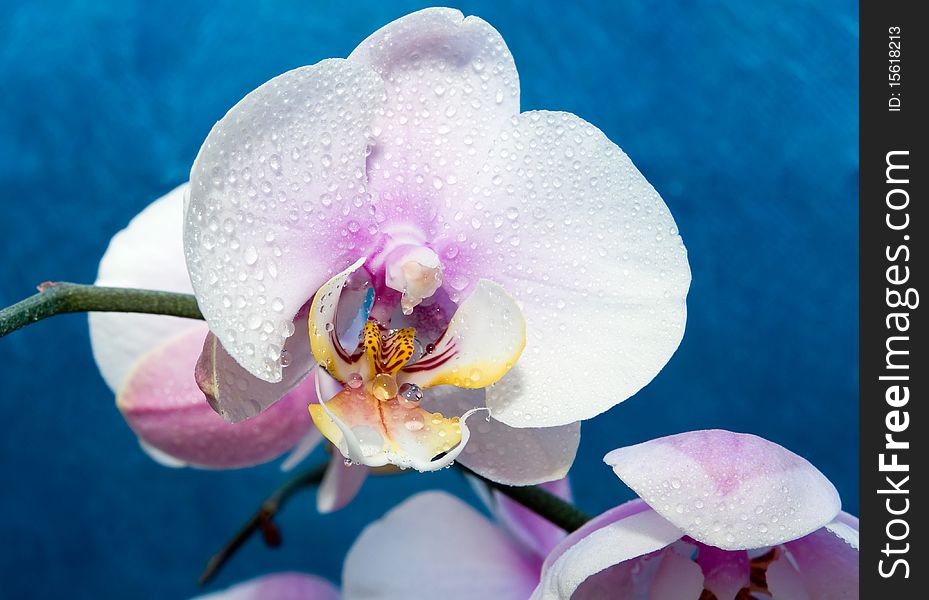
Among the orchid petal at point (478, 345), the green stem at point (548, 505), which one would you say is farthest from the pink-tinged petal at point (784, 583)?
the orchid petal at point (478, 345)

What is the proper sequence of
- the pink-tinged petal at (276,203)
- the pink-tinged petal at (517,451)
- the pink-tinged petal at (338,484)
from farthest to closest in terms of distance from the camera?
the pink-tinged petal at (338,484) → the pink-tinged petal at (517,451) → the pink-tinged petal at (276,203)

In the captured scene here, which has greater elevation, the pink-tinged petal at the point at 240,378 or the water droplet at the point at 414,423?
the pink-tinged petal at the point at 240,378

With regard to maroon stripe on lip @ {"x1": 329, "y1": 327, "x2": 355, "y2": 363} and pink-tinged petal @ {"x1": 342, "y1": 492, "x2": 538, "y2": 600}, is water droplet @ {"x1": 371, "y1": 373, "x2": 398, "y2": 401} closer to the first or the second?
maroon stripe on lip @ {"x1": 329, "y1": 327, "x2": 355, "y2": 363}

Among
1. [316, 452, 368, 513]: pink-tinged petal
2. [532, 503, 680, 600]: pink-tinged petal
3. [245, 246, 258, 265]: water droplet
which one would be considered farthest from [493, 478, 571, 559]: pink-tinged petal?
[245, 246, 258, 265]: water droplet

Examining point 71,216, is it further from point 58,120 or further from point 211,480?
point 211,480

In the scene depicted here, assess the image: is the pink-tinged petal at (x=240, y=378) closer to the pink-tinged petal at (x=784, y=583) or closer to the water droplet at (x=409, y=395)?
the water droplet at (x=409, y=395)

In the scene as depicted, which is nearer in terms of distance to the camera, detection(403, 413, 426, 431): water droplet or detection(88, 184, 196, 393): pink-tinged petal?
detection(403, 413, 426, 431): water droplet

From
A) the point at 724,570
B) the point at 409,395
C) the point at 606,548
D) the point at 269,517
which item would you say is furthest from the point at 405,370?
the point at 269,517

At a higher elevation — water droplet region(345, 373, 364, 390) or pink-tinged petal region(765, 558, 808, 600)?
water droplet region(345, 373, 364, 390)
